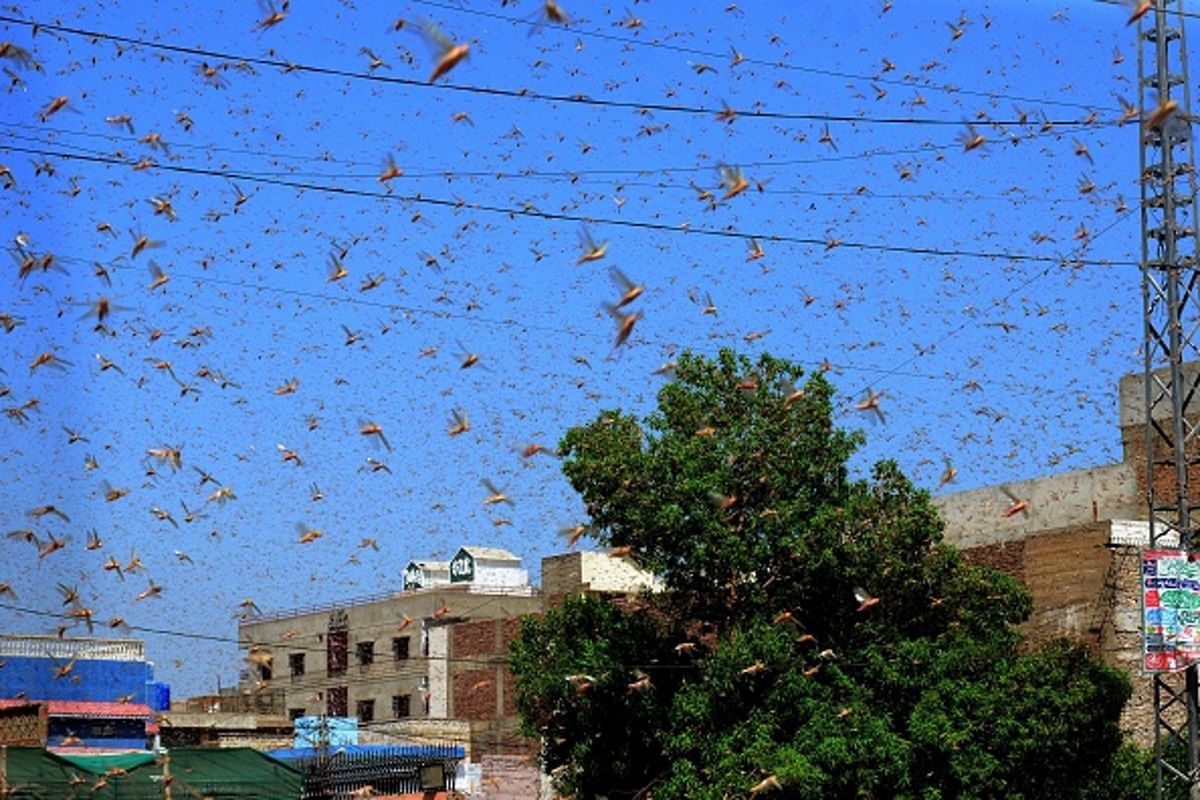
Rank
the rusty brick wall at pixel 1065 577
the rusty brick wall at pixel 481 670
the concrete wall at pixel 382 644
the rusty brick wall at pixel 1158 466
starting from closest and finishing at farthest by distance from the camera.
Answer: the rusty brick wall at pixel 1065 577
the rusty brick wall at pixel 1158 466
the rusty brick wall at pixel 481 670
the concrete wall at pixel 382 644

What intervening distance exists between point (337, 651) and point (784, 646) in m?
48.9

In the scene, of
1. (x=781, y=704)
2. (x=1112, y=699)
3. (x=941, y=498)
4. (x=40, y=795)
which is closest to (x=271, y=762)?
(x=40, y=795)

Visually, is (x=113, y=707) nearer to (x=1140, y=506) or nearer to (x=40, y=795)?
(x=40, y=795)

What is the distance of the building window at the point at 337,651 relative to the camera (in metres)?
76.3

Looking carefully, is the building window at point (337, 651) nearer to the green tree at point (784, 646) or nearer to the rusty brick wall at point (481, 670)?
the rusty brick wall at point (481, 670)

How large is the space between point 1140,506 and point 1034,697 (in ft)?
43.2

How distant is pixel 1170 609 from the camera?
92.2 ft

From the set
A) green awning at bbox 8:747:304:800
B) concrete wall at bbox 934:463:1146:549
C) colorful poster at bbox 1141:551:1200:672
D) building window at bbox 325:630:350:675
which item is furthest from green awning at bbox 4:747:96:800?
building window at bbox 325:630:350:675

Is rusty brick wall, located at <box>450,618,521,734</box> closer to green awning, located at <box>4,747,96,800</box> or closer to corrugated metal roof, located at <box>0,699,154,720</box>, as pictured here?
corrugated metal roof, located at <box>0,699,154,720</box>

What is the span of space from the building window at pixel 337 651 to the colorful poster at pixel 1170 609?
172 feet

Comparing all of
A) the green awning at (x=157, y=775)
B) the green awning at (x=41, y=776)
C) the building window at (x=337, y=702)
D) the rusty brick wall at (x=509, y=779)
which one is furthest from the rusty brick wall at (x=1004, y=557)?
the building window at (x=337, y=702)

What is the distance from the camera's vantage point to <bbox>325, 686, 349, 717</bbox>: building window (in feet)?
248

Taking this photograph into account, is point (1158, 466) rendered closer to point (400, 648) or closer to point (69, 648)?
point (69, 648)

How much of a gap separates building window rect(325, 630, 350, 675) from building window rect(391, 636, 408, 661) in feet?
13.9
